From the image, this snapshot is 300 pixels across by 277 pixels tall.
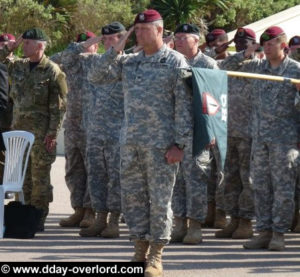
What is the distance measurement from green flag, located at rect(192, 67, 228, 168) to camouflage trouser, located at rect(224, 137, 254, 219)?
252cm

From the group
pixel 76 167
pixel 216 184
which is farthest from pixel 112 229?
pixel 216 184

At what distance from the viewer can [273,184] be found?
9.99 m

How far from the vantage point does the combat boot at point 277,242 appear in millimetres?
9930

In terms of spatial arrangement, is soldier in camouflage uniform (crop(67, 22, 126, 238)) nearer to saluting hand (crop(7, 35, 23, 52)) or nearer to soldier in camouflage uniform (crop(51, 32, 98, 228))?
soldier in camouflage uniform (crop(51, 32, 98, 228))

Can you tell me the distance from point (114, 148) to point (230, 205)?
1429 mm

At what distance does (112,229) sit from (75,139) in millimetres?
1368

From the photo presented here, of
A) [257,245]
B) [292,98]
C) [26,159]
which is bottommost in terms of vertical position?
[257,245]

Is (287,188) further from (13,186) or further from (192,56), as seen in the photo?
(13,186)

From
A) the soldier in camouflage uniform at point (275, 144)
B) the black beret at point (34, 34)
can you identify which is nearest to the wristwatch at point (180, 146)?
the soldier in camouflage uniform at point (275, 144)

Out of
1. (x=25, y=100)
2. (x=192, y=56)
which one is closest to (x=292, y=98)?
(x=192, y=56)

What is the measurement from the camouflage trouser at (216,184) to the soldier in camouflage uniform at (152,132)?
9.00ft

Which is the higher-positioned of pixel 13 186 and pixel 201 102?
pixel 201 102

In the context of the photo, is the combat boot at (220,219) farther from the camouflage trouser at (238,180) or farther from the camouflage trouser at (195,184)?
the camouflage trouser at (195,184)

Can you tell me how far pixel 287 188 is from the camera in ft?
32.5
